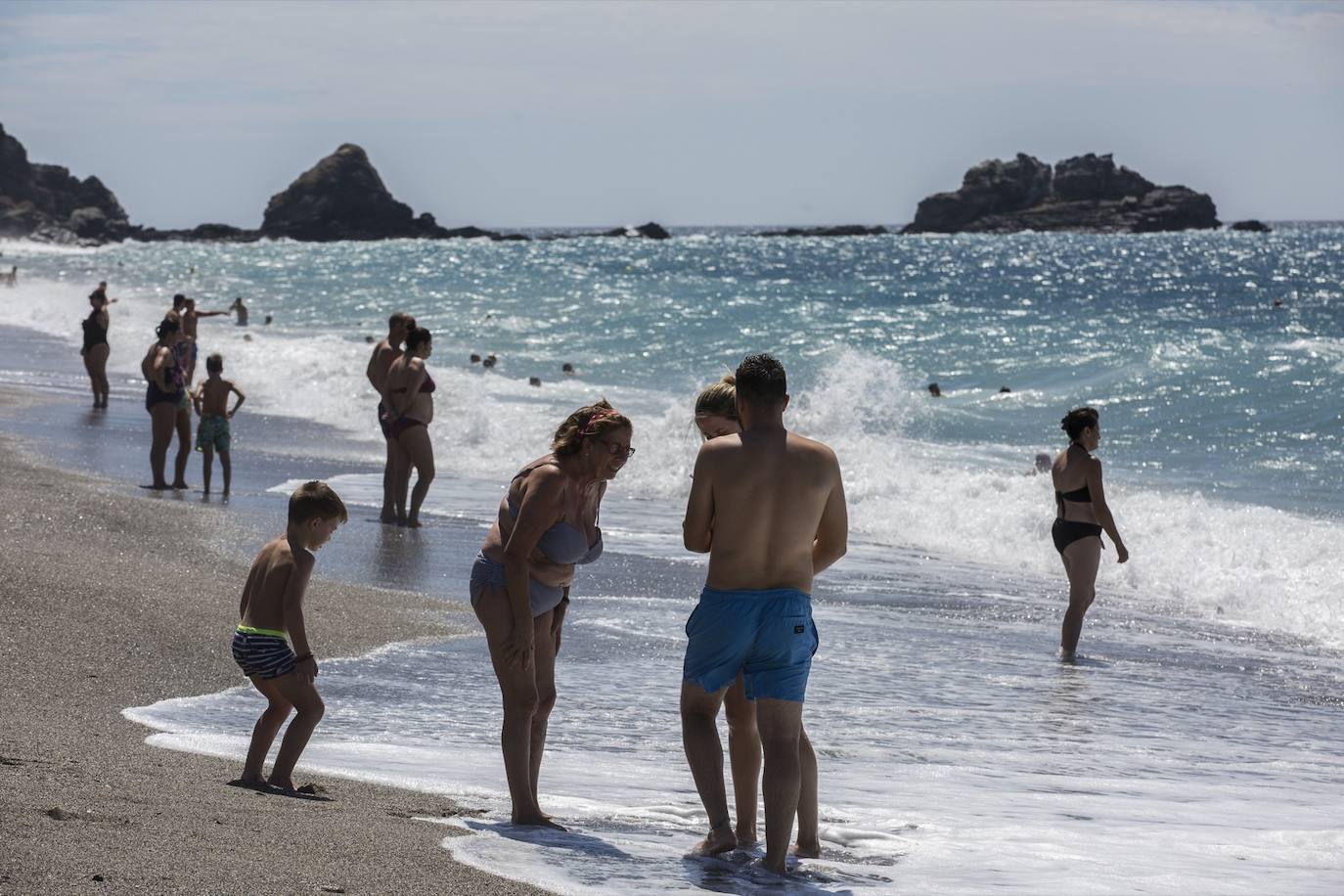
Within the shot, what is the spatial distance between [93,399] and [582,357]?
1434cm

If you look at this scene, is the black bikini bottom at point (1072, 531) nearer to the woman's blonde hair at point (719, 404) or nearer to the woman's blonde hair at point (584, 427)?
the woman's blonde hair at point (719, 404)

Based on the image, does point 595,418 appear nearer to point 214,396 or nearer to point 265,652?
point 265,652

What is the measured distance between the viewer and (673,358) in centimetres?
3259

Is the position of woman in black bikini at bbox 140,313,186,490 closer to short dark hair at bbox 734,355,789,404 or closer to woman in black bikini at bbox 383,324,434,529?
woman in black bikini at bbox 383,324,434,529

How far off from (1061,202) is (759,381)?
481 ft

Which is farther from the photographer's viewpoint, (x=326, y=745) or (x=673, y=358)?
(x=673, y=358)

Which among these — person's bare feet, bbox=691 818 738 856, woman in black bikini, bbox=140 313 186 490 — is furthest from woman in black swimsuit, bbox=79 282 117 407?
person's bare feet, bbox=691 818 738 856

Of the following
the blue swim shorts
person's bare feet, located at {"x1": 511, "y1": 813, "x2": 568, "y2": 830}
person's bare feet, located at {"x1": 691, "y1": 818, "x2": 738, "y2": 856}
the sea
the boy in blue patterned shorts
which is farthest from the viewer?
the boy in blue patterned shorts

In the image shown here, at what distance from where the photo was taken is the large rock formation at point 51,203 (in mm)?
120312

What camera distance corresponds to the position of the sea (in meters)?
5.32

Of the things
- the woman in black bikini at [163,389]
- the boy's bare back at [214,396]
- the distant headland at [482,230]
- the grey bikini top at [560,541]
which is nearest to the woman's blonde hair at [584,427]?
the grey bikini top at [560,541]

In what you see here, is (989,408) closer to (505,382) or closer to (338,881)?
(505,382)

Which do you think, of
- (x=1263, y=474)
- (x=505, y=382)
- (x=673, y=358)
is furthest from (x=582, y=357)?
(x=1263, y=474)

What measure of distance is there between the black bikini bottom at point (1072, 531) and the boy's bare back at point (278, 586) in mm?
5170
